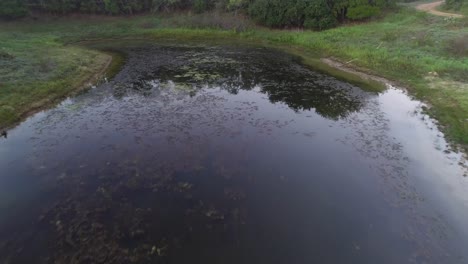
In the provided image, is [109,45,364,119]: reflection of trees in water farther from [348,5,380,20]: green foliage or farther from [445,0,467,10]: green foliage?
[445,0,467,10]: green foliage

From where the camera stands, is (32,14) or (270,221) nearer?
(270,221)

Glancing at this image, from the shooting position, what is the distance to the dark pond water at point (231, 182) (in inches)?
433

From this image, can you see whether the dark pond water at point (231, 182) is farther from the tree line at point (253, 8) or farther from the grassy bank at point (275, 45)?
the tree line at point (253, 8)

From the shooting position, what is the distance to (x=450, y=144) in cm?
1725

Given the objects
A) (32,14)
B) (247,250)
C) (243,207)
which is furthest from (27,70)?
(32,14)

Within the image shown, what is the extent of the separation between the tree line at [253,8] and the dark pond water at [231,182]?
2408cm

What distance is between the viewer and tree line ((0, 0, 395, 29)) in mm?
44125

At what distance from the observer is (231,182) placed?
14.3 meters

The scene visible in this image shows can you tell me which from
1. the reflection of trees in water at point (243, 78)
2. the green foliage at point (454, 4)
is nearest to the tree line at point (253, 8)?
the green foliage at point (454, 4)

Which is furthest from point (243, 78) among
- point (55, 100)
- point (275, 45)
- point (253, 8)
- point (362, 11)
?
point (362, 11)

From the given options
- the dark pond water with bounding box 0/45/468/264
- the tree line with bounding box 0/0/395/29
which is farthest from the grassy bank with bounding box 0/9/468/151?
the dark pond water with bounding box 0/45/468/264

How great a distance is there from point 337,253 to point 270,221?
259 centimetres

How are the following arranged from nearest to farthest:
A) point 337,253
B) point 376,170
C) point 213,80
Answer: point 337,253 < point 376,170 < point 213,80

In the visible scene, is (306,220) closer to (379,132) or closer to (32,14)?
(379,132)
